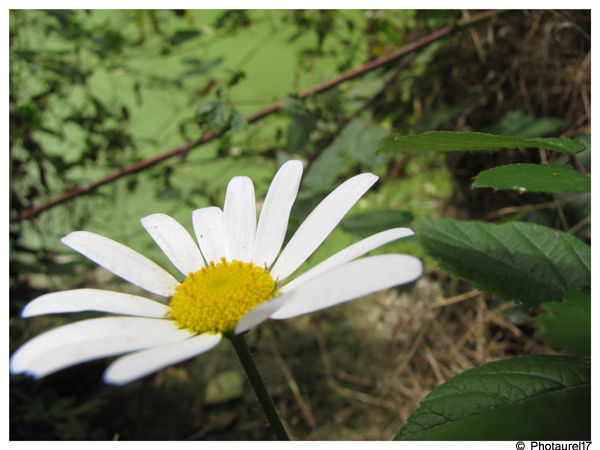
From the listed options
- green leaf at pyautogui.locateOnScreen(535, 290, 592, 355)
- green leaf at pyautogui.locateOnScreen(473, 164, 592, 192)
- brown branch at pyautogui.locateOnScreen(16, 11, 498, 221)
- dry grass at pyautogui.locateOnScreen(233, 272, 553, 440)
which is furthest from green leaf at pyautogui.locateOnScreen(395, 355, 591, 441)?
brown branch at pyautogui.locateOnScreen(16, 11, 498, 221)

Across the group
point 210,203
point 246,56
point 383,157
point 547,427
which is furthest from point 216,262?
point 246,56

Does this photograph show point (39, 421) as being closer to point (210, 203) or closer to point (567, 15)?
point (210, 203)

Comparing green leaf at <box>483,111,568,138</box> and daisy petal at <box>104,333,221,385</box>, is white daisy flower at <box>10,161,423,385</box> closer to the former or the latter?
daisy petal at <box>104,333,221,385</box>

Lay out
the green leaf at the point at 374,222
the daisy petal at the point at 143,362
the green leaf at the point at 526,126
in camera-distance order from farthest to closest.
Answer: the green leaf at the point at 526,126 < the green leaf at the point at 374,222 < the daisy petal at the point at 143,362

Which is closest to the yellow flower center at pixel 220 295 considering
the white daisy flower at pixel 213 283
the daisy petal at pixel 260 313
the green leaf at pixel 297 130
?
the white daisy flower at pixel 213 283

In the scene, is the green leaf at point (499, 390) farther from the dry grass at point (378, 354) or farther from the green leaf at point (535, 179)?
the dry grass at point (378, 354)

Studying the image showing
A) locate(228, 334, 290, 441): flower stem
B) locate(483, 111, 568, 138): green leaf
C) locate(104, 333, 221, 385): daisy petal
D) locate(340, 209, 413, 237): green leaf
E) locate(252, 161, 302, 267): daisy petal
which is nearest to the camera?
locate(104, 333, 221, 385): daisy petal
